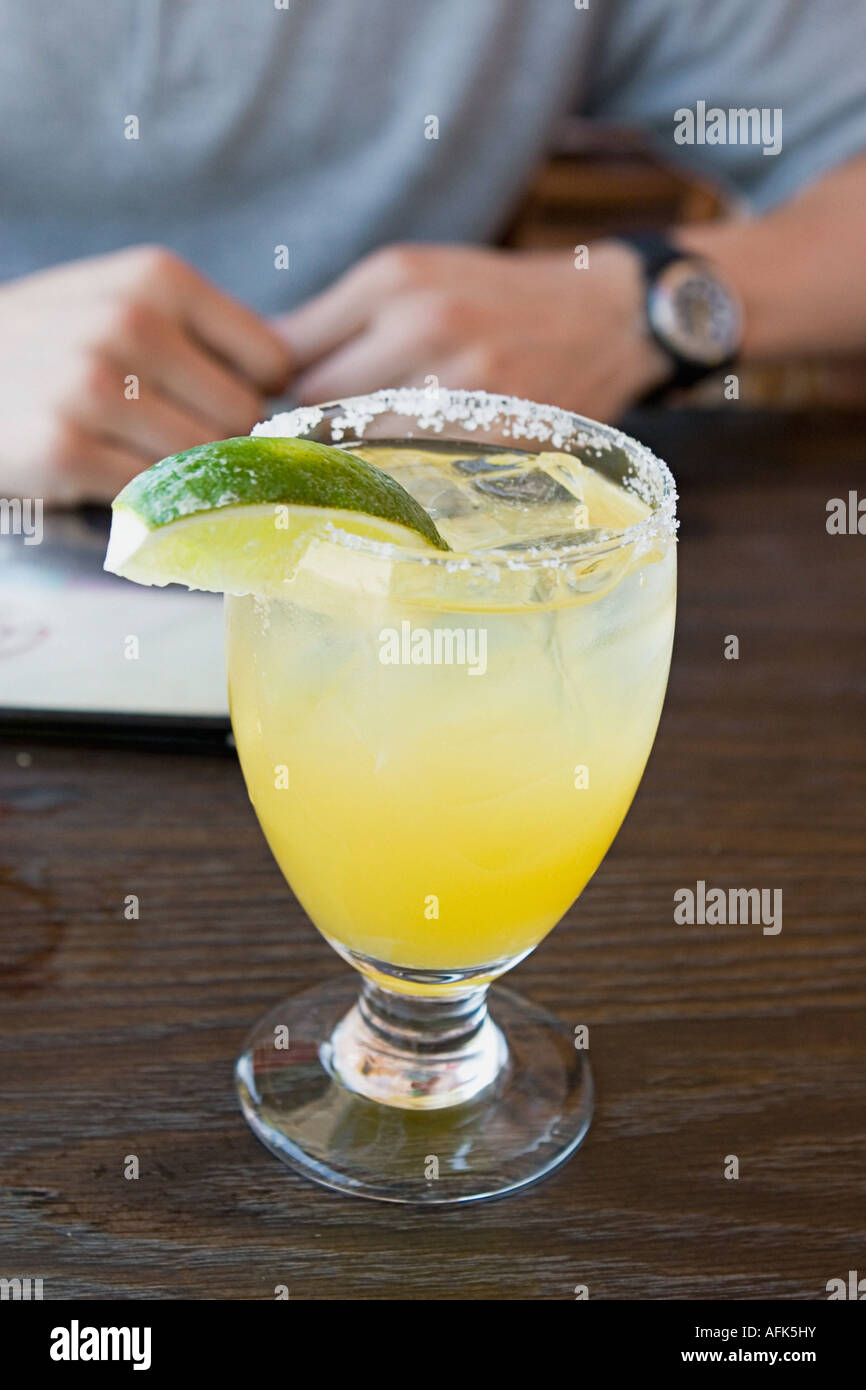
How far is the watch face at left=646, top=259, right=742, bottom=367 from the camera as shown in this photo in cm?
149

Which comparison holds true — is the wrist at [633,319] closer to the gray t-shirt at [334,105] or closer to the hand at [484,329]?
the hand at [484,329]

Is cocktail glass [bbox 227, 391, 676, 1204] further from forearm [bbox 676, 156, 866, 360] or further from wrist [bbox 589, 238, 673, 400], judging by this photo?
forearm [bbox 676, 156, 866, 360]

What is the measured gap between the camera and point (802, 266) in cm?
164

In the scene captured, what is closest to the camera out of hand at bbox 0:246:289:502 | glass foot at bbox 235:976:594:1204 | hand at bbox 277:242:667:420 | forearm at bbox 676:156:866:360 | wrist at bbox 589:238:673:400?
glass foot at bbox 235:976:594:1204

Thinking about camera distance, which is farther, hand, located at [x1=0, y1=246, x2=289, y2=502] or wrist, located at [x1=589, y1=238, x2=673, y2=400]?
wrist, located at [x1=589, y1=238, x2=673, y2=400]

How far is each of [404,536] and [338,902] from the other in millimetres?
180

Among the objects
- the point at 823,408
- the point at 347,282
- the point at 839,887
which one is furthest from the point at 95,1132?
the point at 823,408

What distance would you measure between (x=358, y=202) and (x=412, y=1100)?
49.4 inches

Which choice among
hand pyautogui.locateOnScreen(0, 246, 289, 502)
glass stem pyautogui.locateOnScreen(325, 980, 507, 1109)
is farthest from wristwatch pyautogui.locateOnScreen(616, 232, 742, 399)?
glass stem pyautogui.locateOnScreen(325, 980, 507, 1109)

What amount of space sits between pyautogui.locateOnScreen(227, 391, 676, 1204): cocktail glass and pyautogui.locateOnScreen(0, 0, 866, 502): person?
61cm

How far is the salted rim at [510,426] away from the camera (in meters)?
0.59

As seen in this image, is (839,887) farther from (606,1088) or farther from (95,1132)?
(95,1132)

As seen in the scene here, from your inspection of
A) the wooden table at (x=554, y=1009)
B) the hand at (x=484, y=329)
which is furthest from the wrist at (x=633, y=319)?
the wooden table at (x=554, y=1009)

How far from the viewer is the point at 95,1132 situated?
608 mm
